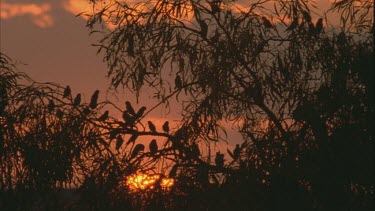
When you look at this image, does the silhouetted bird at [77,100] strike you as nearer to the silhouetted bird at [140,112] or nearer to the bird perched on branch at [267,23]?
the silhouetted bird at [140,112]

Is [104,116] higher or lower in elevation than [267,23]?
lower

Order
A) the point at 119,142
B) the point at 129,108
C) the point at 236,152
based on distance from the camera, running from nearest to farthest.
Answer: the point at 236,152, the point at 129,108, the point at 119,142

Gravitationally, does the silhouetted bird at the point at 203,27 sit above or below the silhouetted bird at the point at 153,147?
above

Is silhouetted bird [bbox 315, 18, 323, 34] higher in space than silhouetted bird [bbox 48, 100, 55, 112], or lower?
higher

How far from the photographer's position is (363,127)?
9445 millimetres

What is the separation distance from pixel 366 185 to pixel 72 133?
383cm

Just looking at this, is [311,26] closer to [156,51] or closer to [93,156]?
[156,51]

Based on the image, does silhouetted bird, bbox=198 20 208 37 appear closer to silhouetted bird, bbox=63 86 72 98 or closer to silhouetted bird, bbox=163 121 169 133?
silhouetted bird, bbox=163 121 169 133

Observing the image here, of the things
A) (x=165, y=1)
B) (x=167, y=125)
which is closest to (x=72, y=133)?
(x=167, y=125)

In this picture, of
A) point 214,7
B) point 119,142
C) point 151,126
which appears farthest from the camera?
point 214,7

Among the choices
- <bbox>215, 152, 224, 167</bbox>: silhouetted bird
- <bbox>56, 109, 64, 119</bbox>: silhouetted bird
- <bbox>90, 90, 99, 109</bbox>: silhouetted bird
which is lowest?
<bbox>215, 152, 224, 167</bbox>: silhouetted bird

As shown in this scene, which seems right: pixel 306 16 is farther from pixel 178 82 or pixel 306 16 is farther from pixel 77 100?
pixel 77 100

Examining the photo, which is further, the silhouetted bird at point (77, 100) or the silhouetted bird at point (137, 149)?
the silhouetted bird at point (77, 100)

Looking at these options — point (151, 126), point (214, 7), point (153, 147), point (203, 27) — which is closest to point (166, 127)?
point (151, 126)
